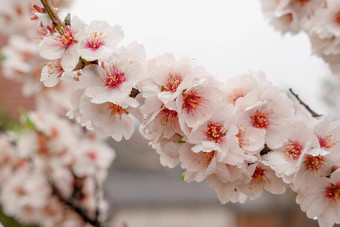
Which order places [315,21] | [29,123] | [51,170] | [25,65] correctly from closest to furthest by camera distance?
[315,21], [29,123], [25,65], [51,170]

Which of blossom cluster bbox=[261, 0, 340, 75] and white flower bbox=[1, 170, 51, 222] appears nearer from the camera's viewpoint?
blossom cluster bbox=[261, 0, 340, 75]

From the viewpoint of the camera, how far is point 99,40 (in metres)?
0.74

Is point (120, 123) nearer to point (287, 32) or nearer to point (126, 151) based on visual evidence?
point (287, 32)

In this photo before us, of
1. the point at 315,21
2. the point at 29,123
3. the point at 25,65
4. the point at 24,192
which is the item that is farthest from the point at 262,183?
the point at 24,192

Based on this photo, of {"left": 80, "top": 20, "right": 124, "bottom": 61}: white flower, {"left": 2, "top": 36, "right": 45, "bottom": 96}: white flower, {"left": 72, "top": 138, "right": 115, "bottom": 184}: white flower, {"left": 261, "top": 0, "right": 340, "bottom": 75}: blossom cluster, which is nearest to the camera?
{"left": 80, "top": 20, "right": 124, "bottom": 61}: white flower

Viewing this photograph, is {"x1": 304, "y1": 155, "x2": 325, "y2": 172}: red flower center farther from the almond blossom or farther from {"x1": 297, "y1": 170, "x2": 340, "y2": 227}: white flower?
the almond blossom

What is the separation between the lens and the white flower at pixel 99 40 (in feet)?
2.35

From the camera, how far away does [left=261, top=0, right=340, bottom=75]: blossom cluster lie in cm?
119

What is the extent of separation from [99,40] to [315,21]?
2.53 ft

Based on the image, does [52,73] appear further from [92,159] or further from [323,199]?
[92,159]

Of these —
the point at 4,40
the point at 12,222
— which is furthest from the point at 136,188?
the point at 12,222

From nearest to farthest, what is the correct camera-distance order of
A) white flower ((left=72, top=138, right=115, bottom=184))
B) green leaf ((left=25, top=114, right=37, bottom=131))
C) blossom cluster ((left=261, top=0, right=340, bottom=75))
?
blossom cluster ((left=261, top=0, right=340, bottom=75)) < green leaf ((left=25, top=114, right=37, bottom=131)) < white flower ((left=72, top=138, right=115, bottom=184))

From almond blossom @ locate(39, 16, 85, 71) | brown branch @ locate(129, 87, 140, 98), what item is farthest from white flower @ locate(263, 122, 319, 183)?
almond blossom @ locate(39, 16, 85, 71)

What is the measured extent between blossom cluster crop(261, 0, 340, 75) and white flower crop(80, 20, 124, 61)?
27.1 inches
